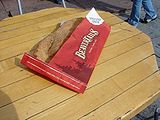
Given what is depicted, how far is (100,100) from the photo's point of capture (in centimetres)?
143

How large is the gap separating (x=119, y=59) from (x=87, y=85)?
391 mm

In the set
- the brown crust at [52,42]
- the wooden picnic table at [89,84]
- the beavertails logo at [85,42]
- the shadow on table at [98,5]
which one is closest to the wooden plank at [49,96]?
the wooden picnic table at [89,84]

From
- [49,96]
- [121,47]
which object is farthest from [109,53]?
[49,96]

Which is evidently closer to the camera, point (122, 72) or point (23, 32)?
point (122, 72)

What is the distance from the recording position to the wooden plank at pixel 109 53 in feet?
4.91

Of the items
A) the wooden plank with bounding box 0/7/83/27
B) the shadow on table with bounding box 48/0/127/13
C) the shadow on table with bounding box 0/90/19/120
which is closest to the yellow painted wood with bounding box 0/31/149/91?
the shadow on table with bounding box 0/90/19/120

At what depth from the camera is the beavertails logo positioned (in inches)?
65.1

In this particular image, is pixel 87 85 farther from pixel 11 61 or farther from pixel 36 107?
pixel 11 61

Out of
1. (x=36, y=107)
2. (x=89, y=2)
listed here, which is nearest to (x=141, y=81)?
(x=36, y=107)

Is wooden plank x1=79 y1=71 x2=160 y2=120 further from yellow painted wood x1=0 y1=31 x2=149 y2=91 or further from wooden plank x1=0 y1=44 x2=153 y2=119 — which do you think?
yellow painted wood x1=0 y1=31 x2=149 y2=91

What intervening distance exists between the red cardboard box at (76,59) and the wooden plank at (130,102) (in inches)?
6.8

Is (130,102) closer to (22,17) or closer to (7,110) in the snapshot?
(7,110)

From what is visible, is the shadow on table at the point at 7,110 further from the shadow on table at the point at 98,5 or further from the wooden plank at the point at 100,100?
the shadow on table at the point at 98,5

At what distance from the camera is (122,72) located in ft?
5.53
